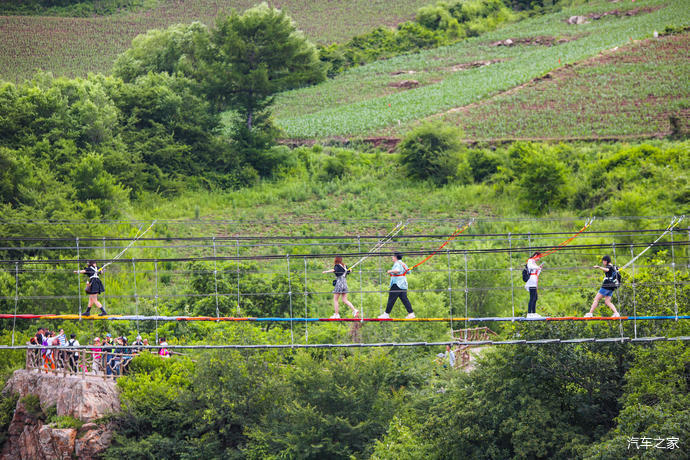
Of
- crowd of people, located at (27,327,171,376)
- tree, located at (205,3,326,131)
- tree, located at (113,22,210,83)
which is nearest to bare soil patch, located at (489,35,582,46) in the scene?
tree, located at (205,3,326,131)

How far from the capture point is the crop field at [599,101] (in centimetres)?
6322

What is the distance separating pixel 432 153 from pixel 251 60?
14.8 m

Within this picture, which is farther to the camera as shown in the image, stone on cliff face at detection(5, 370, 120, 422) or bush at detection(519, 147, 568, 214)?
bush at detection(519, 147, 568, 214)

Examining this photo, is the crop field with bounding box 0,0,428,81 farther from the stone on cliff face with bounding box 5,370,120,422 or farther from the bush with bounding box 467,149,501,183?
the stone on cliff face with bounding box 5,370,120,422

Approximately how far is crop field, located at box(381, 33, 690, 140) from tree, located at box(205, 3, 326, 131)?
426 inches

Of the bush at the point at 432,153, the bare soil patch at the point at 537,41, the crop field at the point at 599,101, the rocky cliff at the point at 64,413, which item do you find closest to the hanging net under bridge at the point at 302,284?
the rocky cliff at the point at 64,413

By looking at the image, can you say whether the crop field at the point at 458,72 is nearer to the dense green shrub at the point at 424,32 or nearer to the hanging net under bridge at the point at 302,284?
the dense green shrub at the point at 424,32

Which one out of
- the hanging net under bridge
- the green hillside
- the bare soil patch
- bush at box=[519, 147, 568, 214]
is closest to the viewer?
the green hillside

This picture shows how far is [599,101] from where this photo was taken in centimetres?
6812

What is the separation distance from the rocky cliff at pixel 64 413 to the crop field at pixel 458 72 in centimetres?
3984

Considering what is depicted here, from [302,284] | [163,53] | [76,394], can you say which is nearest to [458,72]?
[163,53]

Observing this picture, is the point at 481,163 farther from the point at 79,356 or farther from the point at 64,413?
the point at 64,413

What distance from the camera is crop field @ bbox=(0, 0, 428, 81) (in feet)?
197

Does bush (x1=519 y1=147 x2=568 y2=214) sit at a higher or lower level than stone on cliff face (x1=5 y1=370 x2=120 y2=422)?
higher
